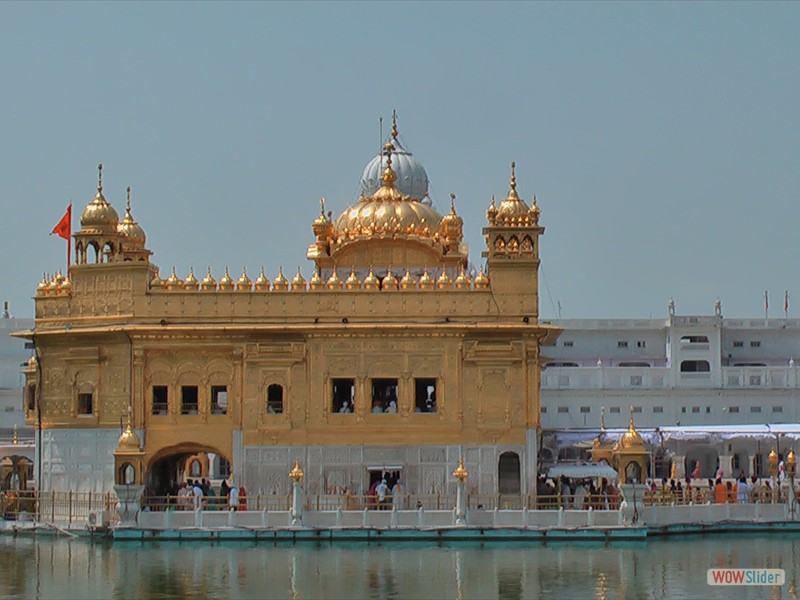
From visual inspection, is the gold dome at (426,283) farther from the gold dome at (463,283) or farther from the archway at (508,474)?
the archway at (508,474)

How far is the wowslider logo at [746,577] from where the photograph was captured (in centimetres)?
3019

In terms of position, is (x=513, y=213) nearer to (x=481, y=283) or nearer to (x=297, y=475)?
(x=481, y=283)

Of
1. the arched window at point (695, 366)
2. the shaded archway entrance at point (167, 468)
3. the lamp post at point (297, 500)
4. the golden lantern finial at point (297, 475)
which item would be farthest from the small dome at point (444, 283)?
the arched window at point (695, 366)

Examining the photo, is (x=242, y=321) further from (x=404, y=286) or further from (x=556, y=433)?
(x=556, y=433)

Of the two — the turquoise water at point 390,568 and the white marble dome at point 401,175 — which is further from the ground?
the white marble dome at point 401,175

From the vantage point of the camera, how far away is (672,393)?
70938mm

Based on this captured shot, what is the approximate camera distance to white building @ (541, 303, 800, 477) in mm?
68375

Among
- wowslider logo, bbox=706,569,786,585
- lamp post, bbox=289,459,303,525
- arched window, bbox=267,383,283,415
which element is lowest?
wowslider logo, bbox=706,569,786,585

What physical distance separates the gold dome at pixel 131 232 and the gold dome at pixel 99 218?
1.21 feet

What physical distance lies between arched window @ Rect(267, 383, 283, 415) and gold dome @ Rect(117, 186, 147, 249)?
213 inches

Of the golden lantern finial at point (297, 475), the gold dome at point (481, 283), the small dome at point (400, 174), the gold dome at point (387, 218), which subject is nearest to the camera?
the golden lantern finial at point (297, 475)

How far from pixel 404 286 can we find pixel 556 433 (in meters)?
14.3

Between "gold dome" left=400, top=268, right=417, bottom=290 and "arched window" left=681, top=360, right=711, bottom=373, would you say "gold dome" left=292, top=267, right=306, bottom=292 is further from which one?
"arched window" left=681, top=360, right=711, bottom=373

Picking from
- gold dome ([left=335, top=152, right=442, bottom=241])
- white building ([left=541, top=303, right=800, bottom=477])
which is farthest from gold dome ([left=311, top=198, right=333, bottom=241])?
white building ([left=541, top=303, right=800, bottom=477])
